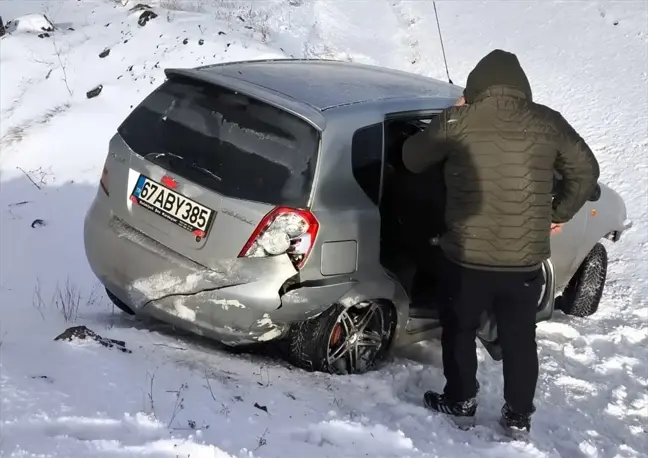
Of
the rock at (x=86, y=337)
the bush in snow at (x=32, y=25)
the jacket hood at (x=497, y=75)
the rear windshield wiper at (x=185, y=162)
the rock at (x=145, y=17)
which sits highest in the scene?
the rock at (x=145, y=17)

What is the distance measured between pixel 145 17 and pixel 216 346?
327 inches

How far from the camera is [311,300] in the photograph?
3738 millimetres

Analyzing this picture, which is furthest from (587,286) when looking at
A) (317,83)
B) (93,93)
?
(93,93)

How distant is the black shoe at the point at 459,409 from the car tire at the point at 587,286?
2.10m

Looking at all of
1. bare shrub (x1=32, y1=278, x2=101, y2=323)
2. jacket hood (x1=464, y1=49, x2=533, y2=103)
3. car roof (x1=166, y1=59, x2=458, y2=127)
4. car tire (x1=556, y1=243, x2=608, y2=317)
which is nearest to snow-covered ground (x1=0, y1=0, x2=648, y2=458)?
bare shrub (x1=32, y1=278, x2=101, y2=323)

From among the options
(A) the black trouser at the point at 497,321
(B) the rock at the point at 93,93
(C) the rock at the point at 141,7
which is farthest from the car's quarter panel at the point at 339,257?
(C) the rock at the point at 141,7

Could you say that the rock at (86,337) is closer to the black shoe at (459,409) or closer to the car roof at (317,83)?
the car roof at (317,83)

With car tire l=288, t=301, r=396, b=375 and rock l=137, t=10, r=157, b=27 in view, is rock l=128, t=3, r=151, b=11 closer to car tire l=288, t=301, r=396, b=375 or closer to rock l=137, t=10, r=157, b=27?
rock l=137, t=10, r=157, b=27

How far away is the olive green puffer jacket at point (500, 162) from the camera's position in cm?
330

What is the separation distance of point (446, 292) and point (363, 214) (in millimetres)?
600

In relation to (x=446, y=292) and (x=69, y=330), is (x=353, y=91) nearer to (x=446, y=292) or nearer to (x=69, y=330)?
(x=446, y=292)

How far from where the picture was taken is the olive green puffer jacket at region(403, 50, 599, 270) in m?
3.30

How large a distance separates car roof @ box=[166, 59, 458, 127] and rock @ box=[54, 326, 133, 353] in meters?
1.48

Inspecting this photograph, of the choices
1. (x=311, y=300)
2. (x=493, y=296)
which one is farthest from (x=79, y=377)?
(x=493, y=296)
